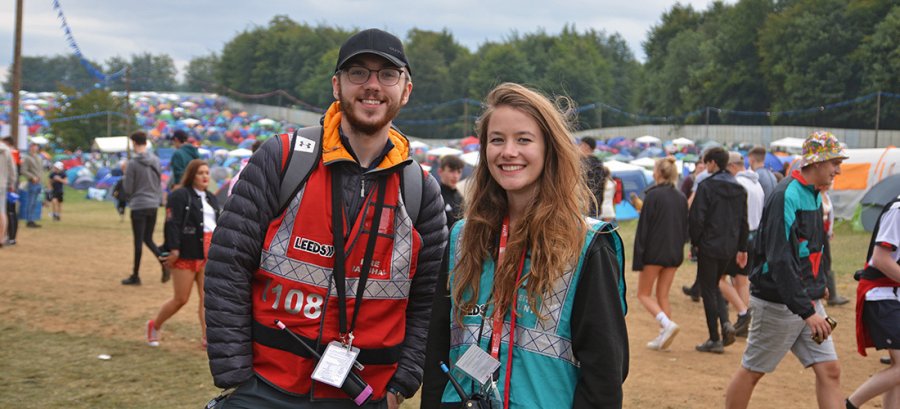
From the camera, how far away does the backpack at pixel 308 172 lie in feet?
10.0

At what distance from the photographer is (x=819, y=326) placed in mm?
A: 5059

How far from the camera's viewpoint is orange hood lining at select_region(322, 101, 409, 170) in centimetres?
311

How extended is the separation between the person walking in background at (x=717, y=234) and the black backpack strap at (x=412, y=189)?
6.00 m

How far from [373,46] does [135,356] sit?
549 cm

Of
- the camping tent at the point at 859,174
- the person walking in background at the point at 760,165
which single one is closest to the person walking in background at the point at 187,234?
the person walking in background at the point at 760,165

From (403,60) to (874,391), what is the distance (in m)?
3.80

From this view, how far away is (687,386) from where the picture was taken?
23.7ft

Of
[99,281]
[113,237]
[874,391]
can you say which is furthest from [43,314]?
[113,237]

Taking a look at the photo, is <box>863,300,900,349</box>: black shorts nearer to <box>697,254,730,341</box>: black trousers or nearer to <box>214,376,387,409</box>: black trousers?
<box>697,254,730,341</box>: black trousers

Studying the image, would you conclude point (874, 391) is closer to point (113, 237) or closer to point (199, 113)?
point (113, 237)

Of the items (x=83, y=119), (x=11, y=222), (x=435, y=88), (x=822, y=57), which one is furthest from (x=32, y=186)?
(x=435, y=88)

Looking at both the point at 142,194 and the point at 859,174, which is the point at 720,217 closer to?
the point at 142,194

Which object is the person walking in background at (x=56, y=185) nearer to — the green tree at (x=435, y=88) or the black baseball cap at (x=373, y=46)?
the black baseball cap at (x=373, y=46)

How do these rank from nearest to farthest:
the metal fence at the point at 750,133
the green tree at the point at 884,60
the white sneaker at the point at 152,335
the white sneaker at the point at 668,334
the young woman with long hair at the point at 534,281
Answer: the young woman with long hair at the point at 534,281
the white sneaker at the point at 152,335
the white sneaker at the point at 668,334
the metal fence at the point at 750,133
the green tree at the point at 884,60
